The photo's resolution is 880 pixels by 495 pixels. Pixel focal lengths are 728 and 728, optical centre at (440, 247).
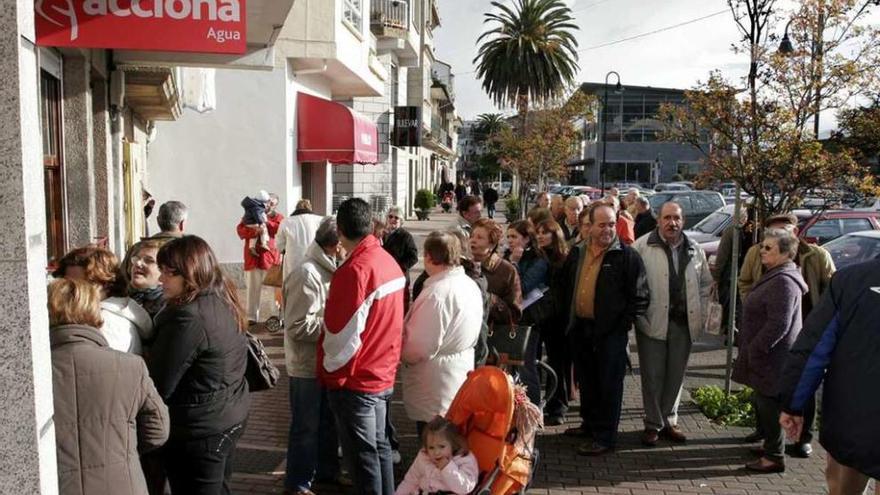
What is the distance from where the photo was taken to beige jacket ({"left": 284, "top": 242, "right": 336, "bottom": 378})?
462 centimetres

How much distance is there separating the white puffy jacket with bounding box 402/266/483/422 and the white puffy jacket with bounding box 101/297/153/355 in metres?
1.57

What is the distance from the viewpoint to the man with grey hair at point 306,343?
15.2ft

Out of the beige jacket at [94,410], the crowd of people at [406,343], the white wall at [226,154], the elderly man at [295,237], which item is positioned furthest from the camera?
the white wall at [226,154]

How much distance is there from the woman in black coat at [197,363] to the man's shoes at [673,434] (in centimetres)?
400

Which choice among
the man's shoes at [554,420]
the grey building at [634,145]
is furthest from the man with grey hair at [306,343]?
the grey building at [634,145]

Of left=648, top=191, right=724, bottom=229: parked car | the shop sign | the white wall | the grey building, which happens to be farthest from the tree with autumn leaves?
the grey building

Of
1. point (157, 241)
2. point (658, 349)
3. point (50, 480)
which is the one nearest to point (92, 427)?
point (50, 480)

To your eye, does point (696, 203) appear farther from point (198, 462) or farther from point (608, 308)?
point (198, 462)

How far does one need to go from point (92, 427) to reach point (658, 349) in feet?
15.1

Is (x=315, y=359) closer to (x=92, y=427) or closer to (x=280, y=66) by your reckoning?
(x=92, y=427)

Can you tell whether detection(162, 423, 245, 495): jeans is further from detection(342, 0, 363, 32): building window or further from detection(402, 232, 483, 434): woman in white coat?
detection(342, 0, 363, 32): building window

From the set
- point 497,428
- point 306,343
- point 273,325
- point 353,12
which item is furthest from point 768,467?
point 353,12

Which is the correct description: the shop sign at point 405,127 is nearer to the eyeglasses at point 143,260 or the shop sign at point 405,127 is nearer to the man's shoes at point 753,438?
the man's shoes at point 753,438

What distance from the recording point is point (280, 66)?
1422cm
